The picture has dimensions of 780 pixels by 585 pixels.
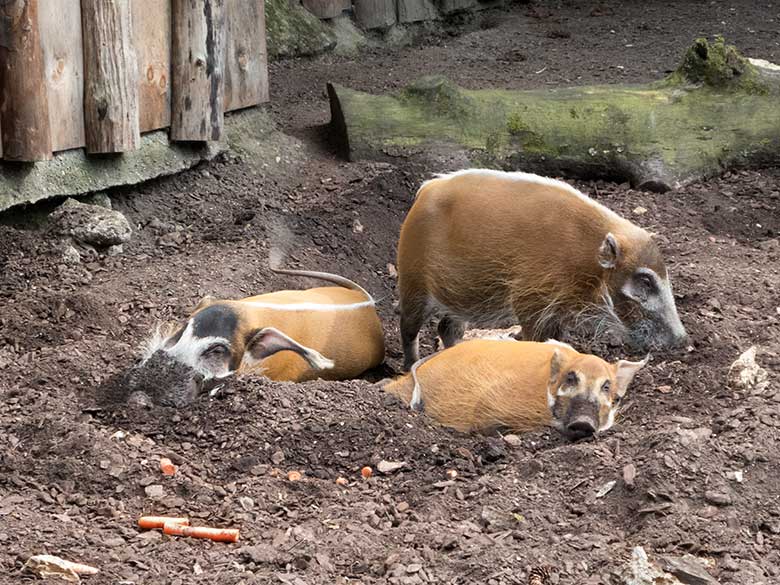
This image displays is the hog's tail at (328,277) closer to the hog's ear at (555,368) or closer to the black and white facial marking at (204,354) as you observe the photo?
the black and white facial marking at (204,354)

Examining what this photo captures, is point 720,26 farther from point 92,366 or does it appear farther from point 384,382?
point 92,366

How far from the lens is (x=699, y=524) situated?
350 cm

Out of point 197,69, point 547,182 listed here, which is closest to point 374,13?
point 197,69

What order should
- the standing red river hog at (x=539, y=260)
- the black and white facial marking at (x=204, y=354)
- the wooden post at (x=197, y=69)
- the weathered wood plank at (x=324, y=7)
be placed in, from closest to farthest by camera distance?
the black and white facial marking at (x=204, y=354)
the standing red river hog at (x=539, y=260)
the wooden post at (x=197, y=69)
the weathered wood plank at (x=324, y=7)

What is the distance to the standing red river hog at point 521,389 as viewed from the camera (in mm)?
4367

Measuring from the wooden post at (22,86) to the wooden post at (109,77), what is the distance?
356 mm

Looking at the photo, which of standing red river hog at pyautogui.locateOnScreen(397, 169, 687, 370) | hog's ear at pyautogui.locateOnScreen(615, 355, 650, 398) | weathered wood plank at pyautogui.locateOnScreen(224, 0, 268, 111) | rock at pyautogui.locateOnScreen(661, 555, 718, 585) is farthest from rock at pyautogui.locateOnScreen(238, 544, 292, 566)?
weathered wood plank at pyautogui.locateOnScreen(224, 0, 268, 111)

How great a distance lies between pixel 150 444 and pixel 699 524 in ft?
6.08

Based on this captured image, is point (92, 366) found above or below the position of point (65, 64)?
below

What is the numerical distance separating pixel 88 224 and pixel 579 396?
2947 millimetres

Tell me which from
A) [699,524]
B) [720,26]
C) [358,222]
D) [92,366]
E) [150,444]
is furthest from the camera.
Answer: [720,26]

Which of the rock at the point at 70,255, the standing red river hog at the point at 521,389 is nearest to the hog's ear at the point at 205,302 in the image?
the rock at the point at 70,255

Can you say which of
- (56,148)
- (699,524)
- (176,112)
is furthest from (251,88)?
(699,524)

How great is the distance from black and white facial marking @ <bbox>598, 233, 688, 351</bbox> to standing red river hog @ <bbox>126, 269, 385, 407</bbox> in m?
1.15
